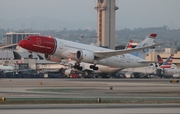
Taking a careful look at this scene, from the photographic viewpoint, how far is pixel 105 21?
18400 cm

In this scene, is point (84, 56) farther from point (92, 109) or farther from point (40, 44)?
point (92, 109)

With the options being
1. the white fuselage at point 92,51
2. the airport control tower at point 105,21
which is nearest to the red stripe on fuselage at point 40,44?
the white fuselage at point 92,51

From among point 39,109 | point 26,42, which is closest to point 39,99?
point 39,109

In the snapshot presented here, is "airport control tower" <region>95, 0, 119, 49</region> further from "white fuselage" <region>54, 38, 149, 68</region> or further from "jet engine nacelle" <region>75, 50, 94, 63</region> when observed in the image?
"jet engine nacelle" <region>75, 50, 94, 63</region>

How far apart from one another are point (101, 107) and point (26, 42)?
114ft

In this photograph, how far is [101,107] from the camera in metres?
33.3

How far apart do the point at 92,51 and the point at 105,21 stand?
111062 mm

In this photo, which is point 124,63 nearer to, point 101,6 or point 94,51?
point 94,51

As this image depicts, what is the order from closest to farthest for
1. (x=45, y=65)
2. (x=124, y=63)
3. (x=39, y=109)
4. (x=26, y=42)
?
(x=39, y=109)
(x=26, y=42)
(x=124, y=63)
(x=45, y=65)

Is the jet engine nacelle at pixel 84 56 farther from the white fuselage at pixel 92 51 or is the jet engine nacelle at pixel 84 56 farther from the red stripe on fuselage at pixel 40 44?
the red stripe on fuselage at pixel 40 44

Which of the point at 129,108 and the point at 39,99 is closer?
the point at 129,108

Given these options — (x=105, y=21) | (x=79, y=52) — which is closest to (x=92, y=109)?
(x=79, y=52)

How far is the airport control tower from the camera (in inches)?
7269

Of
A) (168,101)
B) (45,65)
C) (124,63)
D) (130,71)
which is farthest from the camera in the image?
(45,65)
